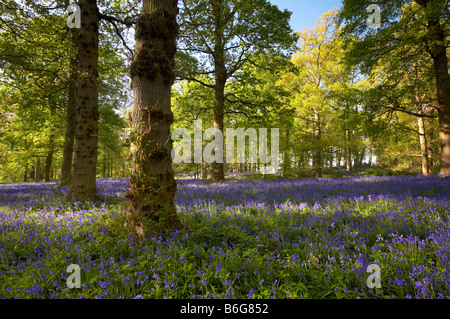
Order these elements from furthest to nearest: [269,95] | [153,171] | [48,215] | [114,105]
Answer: [114,105]
[269,95]
[48,215]
[153,171]

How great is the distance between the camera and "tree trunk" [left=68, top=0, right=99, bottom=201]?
5.80 metres

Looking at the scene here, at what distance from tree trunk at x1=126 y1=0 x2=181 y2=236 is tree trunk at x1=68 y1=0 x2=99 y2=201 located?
139 inches

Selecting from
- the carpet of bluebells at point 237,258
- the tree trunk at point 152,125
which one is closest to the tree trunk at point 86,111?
the carpet of bluebells at point 237,258

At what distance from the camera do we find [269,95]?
39.9 ft

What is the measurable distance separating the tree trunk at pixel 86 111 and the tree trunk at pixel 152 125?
3.53m

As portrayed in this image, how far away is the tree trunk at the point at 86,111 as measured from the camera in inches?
228

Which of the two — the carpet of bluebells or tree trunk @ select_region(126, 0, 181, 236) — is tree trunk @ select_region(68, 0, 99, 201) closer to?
the carpet of bluebells

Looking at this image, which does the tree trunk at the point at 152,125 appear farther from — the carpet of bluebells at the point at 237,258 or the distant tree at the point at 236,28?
the distant tree at the point at 236,28

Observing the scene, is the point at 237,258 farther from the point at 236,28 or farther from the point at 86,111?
the point at 236,28

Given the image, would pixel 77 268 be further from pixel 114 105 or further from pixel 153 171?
pixel 114 105
